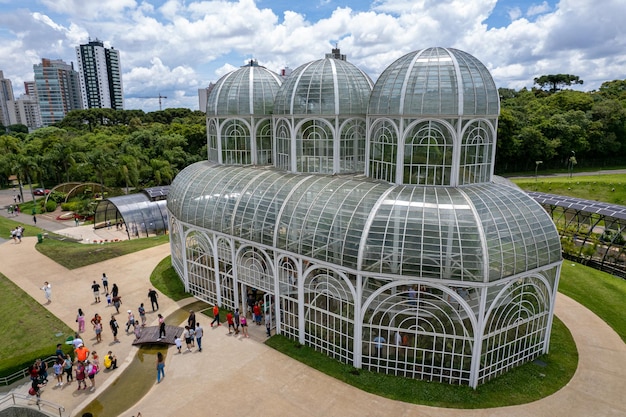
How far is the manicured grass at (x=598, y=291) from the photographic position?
29.9 m

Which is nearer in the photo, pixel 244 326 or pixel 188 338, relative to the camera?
pixel 188 338

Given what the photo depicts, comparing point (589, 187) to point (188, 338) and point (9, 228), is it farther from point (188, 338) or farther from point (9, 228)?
point (9, 228)

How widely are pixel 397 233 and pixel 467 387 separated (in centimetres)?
928

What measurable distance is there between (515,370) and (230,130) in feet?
96.0

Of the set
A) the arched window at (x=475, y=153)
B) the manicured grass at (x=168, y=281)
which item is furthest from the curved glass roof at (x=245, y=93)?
the arched window at (x=475, y=153)

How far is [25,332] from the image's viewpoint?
2897 cm

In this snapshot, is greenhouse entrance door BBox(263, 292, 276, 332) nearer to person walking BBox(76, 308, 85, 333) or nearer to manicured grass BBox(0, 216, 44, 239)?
person walking BBox(76, 308, 85, 333)

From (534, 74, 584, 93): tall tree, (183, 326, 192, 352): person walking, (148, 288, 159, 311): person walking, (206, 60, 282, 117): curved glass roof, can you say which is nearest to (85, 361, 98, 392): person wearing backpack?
(183, 326, 192, 352): person walking

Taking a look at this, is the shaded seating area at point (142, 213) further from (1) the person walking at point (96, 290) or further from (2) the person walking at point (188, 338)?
(2) the person walking at point (188, 338)

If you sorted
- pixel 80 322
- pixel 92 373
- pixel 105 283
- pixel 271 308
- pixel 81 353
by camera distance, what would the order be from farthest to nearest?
pixel 105 283
pixel 271 308
pixel 80 322
pixel 81 353
pixel 92 373

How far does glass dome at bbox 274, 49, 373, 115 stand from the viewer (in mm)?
30672

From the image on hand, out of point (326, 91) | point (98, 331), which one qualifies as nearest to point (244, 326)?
point (98, 331)

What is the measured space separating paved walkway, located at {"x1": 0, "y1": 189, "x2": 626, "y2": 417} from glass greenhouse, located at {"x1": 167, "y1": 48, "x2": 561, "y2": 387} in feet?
8.12

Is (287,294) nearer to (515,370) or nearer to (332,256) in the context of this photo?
(332,256)
